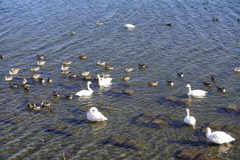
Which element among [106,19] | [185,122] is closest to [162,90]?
[185,122]

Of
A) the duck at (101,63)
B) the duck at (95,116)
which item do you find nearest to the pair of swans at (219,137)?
the duck at (95,116)

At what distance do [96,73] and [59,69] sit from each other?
133 inches

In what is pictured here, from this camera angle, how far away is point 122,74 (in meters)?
29.8

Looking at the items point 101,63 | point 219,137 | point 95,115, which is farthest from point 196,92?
point 101,63

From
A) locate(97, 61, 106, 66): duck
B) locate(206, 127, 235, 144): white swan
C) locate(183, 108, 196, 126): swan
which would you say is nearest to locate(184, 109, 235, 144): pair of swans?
locate(206, 127, 235, 144): white swan

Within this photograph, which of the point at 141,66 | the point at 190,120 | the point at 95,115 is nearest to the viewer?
the point at 190,120

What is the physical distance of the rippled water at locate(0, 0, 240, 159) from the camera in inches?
803

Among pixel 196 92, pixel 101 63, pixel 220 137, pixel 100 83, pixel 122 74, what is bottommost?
pixel 220 137

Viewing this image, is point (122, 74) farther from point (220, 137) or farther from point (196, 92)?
point (220, 137)

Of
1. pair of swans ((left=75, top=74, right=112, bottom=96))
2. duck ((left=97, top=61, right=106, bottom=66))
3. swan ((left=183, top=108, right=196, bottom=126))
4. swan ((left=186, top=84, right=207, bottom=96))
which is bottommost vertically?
swan ((left=183, top=108, right=196, bottom=126))

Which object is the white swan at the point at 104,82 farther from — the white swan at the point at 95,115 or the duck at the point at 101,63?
the white swan at the point at 95,115

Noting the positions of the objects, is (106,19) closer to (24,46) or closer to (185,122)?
(24,46)

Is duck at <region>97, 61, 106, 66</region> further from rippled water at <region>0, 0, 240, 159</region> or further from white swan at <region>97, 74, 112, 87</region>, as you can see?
white swan at <region>97, 74, 112, 87</region>

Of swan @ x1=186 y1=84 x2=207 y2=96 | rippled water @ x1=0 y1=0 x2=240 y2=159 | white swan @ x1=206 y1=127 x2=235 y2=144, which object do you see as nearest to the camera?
white swan @ x1=206 y1=127 x2=235 y2=144
